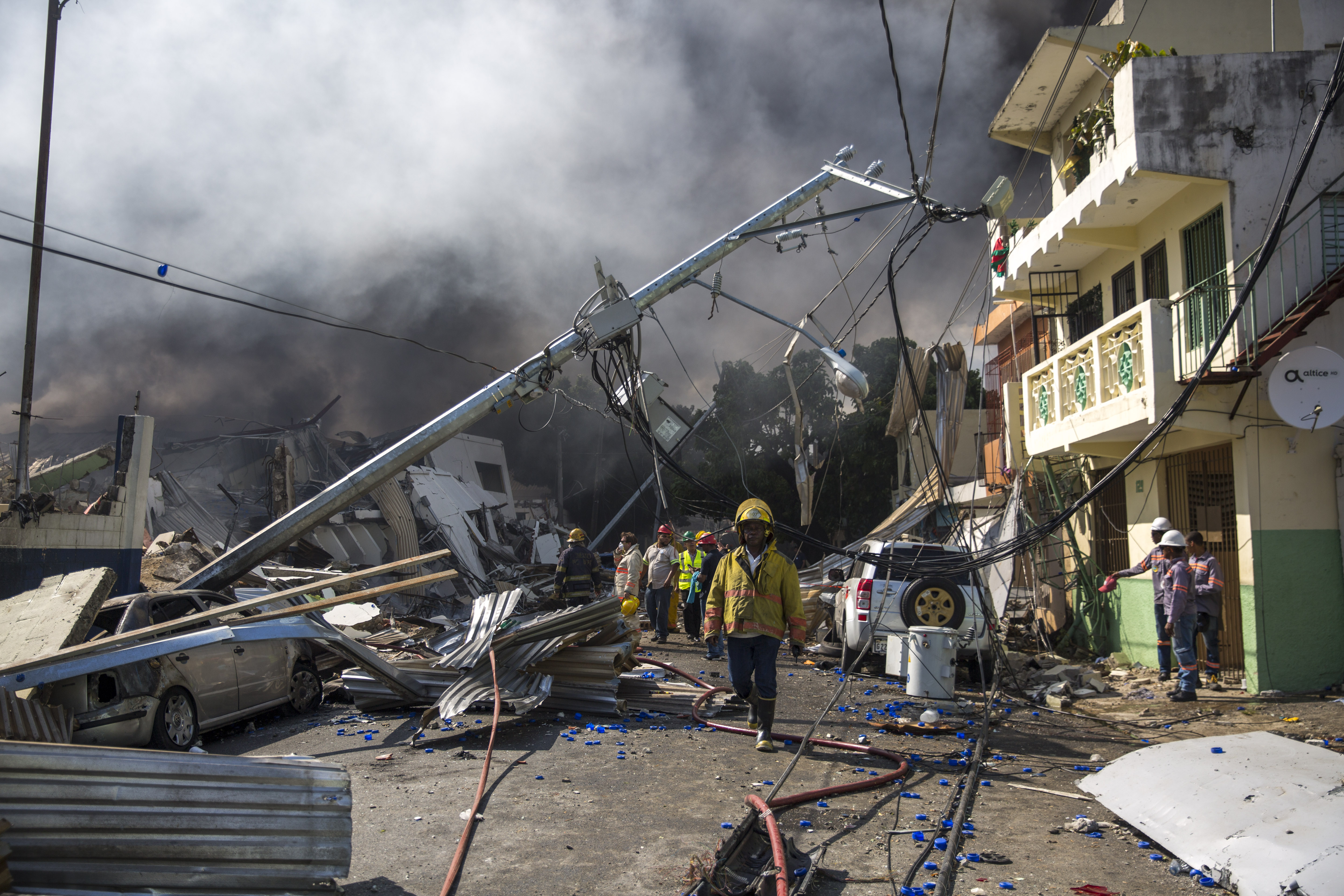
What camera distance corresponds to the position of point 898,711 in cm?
879

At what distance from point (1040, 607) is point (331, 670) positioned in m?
12.5

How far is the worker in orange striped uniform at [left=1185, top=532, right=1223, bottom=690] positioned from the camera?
30.8 feet

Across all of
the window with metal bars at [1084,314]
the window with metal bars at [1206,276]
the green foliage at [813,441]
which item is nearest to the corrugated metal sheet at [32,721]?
the window with metal bars at [1206,276]

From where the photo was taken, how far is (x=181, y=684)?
23.2 feet

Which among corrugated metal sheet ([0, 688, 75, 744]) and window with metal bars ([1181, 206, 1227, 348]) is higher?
window with metal bars ([1181, 206, 1227, 348])

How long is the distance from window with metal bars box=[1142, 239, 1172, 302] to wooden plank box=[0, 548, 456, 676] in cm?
1097

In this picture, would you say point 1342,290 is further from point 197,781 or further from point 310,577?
point 310,577

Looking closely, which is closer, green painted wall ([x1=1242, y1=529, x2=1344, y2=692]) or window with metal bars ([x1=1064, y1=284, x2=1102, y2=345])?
green painted wall ([x1=1242, y1=529, x2=1344, y2=692])

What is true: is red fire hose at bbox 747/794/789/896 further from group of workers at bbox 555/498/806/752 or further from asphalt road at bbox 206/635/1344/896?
group of workers at bbox 555/498/806/752

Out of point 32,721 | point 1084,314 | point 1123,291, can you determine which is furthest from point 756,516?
point 1084,314

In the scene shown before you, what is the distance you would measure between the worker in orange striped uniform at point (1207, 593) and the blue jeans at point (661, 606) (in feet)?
25.6

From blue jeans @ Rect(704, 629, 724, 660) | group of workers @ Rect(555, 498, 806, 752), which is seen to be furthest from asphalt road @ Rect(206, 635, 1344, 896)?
blue jeans @ Rect(704, 629, 724, 660)

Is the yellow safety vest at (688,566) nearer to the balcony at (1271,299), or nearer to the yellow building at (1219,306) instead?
the yellow building at (1219,306)

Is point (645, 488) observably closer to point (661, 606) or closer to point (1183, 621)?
point (661, 606)
